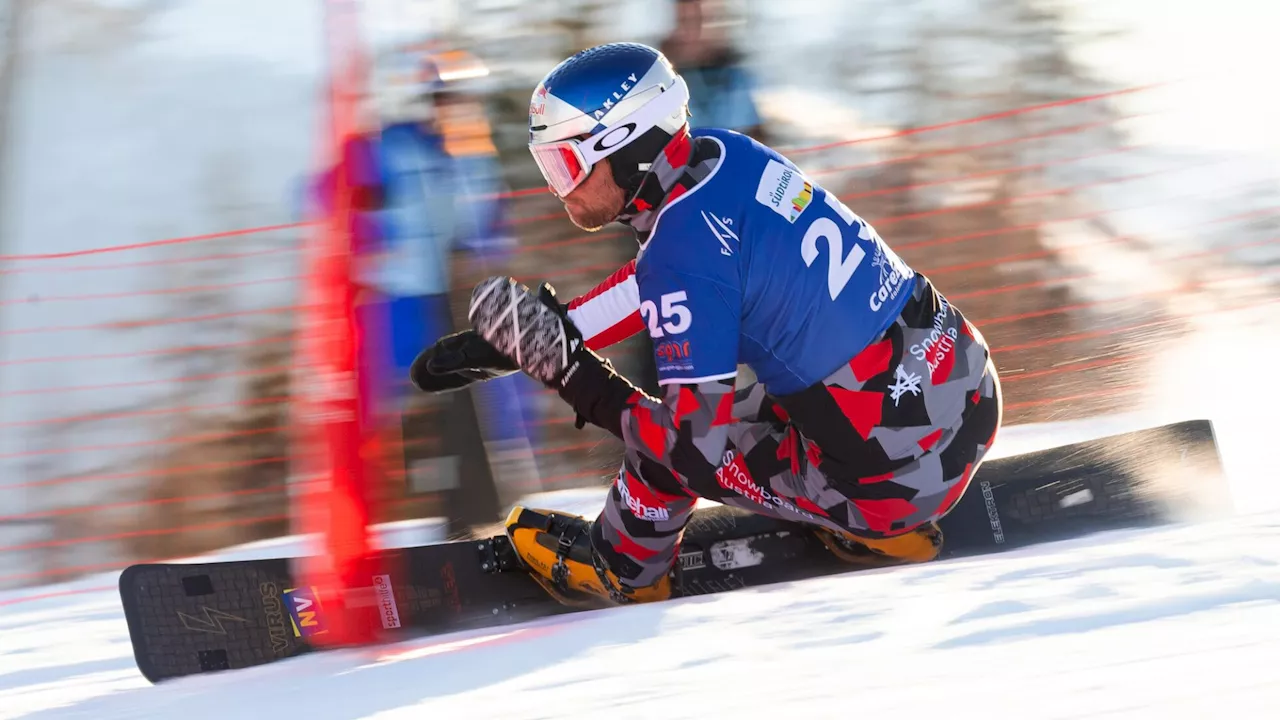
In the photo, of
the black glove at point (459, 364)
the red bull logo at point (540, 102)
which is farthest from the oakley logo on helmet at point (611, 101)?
the black glove at point (459, 364)

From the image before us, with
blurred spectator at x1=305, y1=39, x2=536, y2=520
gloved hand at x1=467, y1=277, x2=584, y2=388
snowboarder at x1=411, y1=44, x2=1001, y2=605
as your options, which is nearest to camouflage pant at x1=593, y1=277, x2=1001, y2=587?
snowboarder at x1=411, y1=44, x2=1001, y2=605

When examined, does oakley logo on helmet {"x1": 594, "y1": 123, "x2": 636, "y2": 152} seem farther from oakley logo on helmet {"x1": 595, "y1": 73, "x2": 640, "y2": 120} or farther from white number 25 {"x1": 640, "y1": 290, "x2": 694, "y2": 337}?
white number 25 {"x1": 640, "y1": 290, "x2": 694, "y2": 337}

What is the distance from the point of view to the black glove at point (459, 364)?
270 cm

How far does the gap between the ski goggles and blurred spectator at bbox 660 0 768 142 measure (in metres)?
1.32

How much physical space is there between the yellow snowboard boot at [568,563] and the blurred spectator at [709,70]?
1.51 meters

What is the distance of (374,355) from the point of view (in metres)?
3.44

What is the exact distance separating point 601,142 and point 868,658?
122 centimetres

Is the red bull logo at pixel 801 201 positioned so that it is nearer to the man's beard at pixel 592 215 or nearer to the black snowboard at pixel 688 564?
the man's beard at pixel 592 215

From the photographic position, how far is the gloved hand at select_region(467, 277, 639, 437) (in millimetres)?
2543

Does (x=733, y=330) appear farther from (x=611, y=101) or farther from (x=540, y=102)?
(x=540, y=102)

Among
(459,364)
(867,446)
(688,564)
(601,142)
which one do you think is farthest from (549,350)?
(688,564)

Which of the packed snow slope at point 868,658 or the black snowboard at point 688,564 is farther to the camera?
the black snowboard at point 688,564

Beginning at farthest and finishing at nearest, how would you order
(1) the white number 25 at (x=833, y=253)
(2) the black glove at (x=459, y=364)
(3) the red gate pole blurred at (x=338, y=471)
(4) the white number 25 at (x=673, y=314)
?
(3) the red gate pole blurred at (x=338, y=471)
(2) the black glove at (x=459, y=364)
(1) the white number 25 at (x=833, y=253)
(4) the white number 25 at (x=673, y=314)

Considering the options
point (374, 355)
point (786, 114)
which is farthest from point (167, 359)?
point (786, 114)
